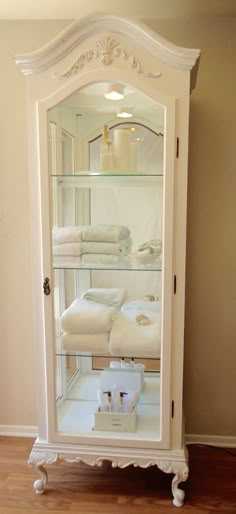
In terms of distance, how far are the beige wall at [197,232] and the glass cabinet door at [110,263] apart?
1.38 ft

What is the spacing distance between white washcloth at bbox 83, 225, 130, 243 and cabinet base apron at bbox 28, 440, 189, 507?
949 mm

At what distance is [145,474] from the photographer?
6.81ft

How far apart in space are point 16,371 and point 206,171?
1550mm

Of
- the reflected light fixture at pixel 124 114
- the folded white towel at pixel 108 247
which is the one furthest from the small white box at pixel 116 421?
the reflected light fixture at pixel 124 114

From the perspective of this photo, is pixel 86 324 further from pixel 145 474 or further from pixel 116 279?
pixel 145 474

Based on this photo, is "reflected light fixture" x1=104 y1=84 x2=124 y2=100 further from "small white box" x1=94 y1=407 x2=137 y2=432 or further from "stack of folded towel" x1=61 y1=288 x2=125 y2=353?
"small white box" x1=94 y1=407 x2=137 y2=432

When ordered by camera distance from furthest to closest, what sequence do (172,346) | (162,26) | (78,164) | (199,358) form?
1. (199,358)
2. (162,26)
3. (78,164)
4. (172,346)

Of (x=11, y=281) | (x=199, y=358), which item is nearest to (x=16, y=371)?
(x=11, y=281)

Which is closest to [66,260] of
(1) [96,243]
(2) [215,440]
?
(1) [96,243]

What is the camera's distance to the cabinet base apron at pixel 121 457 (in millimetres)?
1805

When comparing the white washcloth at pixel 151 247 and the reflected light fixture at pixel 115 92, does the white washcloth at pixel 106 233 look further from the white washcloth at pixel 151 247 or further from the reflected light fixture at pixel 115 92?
the reflected light fixture at pixel 115 92

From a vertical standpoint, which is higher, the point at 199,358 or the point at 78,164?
the point at 78,164

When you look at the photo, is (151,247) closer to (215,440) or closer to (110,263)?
(110,263)

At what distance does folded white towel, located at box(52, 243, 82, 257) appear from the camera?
6.01 ft
